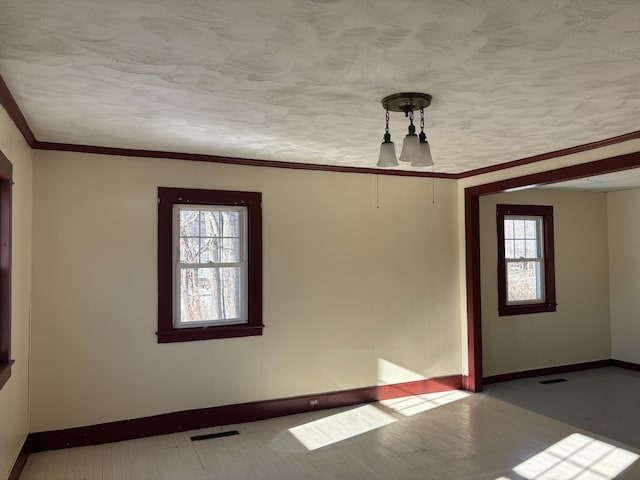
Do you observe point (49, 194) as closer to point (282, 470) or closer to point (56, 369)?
point (56, 369)

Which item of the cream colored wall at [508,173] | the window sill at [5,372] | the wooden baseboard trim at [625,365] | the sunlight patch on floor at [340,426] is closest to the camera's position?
the window sill at [5,372]

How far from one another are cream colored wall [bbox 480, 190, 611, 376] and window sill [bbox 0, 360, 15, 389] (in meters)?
5.08

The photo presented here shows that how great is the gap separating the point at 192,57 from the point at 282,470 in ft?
9.61

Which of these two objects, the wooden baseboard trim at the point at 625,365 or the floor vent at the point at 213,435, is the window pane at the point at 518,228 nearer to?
the wooden baseboard trim at the point at 625,365

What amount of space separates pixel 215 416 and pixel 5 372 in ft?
7.03

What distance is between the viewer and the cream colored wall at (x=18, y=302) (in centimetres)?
315

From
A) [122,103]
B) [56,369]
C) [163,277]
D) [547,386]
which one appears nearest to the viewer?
[122,103]

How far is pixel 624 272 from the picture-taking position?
7258 millimetres

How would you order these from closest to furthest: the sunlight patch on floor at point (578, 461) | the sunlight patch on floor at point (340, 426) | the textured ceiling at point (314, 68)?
the textured ceiling at point (314, 68)
the sunlight patch on floor at point (578, 461)
the sunlight patch on floor at point (340, 426)

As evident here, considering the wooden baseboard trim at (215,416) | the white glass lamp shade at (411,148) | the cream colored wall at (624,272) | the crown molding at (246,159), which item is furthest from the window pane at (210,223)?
the cream colored wall at (624,272)

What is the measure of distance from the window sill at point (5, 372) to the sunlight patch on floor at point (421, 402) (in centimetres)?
349

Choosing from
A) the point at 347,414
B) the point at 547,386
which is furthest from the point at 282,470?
the point at 547,386

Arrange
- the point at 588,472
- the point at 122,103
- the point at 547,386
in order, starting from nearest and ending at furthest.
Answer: the point at 122,103, the point at 588,472, the point at 547,386

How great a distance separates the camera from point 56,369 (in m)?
4.26
